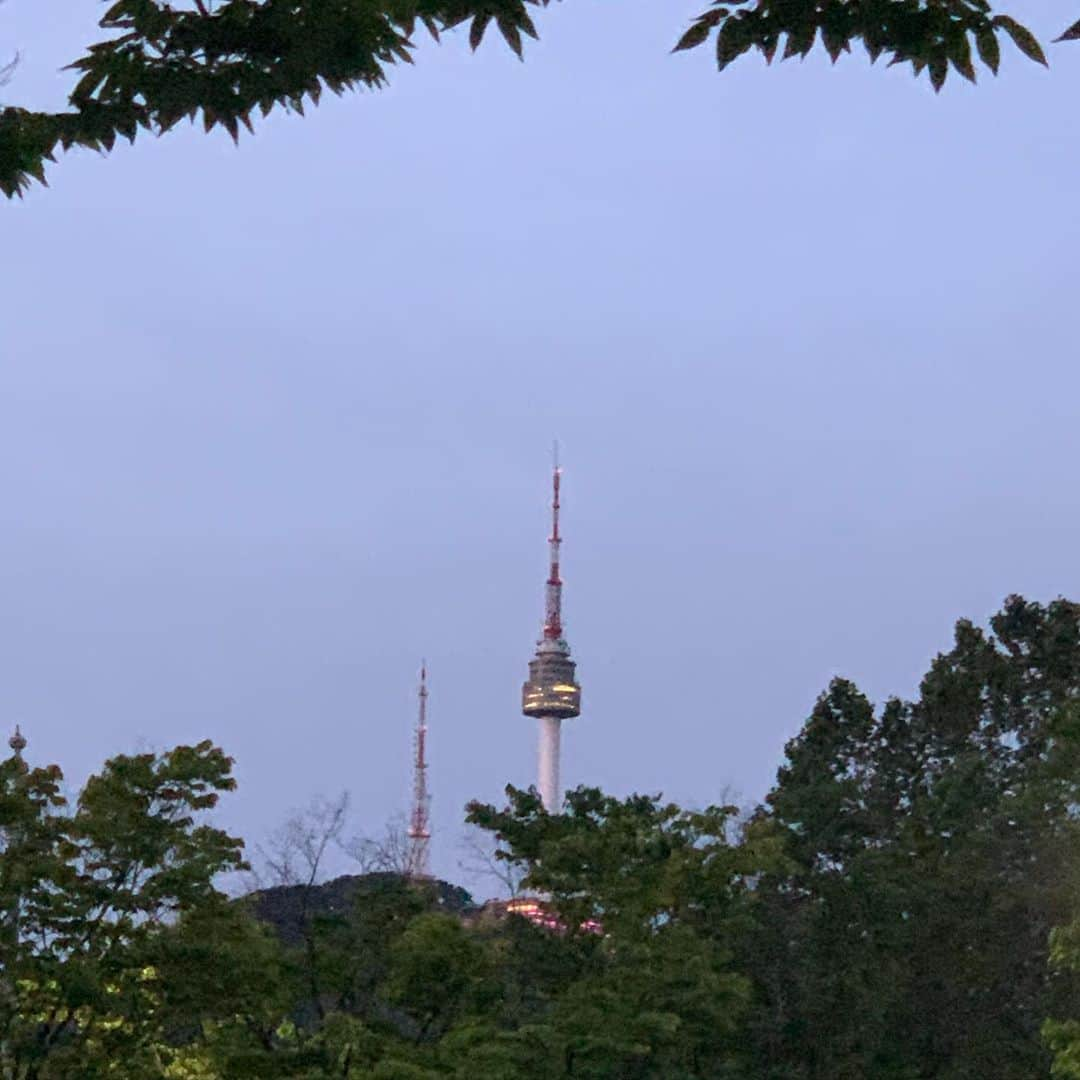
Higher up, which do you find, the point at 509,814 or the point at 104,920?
the point at 509,814

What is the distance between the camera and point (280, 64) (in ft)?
21.2

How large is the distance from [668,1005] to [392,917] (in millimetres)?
4371

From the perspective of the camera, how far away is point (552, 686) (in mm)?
147250

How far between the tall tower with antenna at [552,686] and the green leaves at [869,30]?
459 ft

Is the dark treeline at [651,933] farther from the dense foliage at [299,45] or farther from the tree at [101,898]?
the dense foliage at [299,45]

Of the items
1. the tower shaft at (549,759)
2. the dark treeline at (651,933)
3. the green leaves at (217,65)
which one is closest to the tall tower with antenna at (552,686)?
the tower shaft at (549,759)

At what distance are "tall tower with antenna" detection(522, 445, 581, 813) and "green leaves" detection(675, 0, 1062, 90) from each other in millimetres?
139818

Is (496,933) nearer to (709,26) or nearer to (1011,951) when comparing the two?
(1011,951)

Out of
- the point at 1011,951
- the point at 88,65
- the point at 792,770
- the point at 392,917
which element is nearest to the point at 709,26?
the point at 88,65

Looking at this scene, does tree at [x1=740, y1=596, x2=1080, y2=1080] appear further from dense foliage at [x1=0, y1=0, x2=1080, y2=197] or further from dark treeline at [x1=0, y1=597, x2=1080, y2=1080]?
dense foliage at [x1=0, y1=0, x2=1080, y2=197]

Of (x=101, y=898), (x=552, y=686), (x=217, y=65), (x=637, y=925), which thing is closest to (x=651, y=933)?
(x=637, y=925)

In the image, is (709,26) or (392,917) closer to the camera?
(709,26)

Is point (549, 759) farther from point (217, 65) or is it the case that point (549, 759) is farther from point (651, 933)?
point (217, 65)

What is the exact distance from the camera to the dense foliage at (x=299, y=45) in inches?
245
